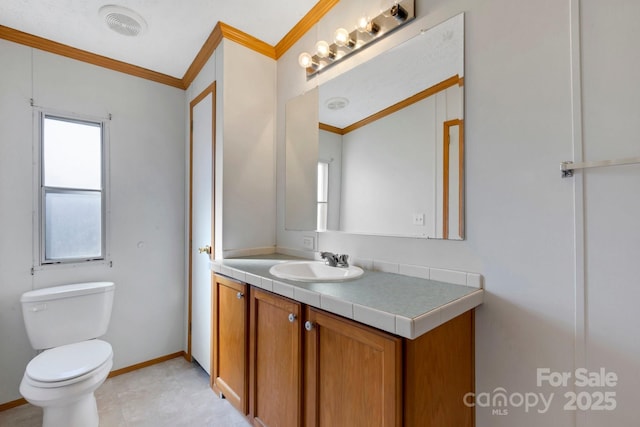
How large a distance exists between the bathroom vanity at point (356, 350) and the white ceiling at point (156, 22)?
155cm

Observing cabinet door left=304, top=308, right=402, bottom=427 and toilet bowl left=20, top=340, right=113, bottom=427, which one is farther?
toilet bowl left=20, top=340, right=113, bottom=427

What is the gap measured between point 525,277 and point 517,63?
78 centimetres

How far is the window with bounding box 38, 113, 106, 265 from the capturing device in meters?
2.03

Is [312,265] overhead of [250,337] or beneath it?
overhead

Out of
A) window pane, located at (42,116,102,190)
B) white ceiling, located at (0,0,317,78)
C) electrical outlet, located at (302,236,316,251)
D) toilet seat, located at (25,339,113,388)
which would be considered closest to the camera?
toilet seat, located at (25,339,113,388)

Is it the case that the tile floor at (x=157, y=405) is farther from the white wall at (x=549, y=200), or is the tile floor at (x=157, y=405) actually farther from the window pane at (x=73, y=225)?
the white wall at (x=549, y=200)

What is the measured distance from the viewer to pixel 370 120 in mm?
1594

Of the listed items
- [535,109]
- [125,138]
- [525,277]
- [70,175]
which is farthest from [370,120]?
[70,175]

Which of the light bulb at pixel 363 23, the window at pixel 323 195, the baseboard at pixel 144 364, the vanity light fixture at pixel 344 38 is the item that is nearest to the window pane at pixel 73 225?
the baseboard at pixel 144 364

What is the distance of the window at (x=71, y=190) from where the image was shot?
6.65 ft

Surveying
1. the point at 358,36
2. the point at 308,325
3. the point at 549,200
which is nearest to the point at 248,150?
the point at 358,36

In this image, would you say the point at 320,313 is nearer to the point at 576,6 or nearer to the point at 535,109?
the point at 535,109

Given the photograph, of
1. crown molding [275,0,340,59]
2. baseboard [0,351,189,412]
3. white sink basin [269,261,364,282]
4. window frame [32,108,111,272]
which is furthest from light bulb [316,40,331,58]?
baseboard [0,351,189,412]

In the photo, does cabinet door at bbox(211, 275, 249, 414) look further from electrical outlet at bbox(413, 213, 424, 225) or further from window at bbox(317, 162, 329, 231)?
electrical outlet at bbox(413, 213, 424, 225)
